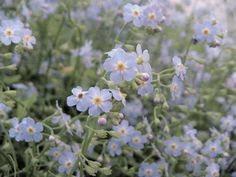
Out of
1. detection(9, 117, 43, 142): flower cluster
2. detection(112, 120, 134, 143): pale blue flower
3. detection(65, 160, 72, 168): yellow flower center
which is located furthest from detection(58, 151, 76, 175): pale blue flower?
detection(112, 120, 134, 143): pale blue flower

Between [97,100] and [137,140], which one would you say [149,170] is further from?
[97,100]

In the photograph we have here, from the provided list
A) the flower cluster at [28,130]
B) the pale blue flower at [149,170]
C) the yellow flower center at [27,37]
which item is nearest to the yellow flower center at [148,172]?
the pale blue flower at [149,170]

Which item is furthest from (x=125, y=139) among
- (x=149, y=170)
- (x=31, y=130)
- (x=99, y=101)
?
(x=99, y=101)

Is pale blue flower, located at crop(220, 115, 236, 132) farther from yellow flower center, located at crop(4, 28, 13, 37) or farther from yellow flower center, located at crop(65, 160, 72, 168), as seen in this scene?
yellow flower center, located at crop(4, 28, 13, 37)

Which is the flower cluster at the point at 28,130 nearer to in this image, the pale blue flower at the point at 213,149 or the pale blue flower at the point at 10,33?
the pale blue flower at the point at 10,33

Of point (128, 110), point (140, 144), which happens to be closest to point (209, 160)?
point (140, 144)
